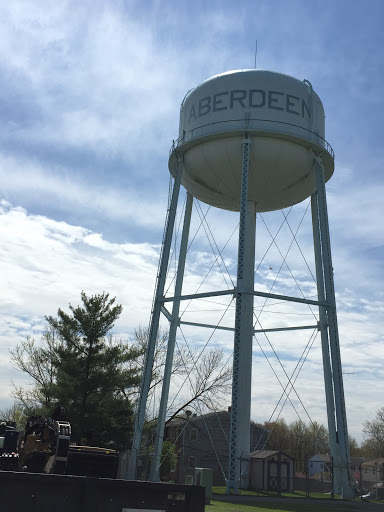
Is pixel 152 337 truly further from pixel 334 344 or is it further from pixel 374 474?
pixel 374 474

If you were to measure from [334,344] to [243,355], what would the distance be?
119 inches

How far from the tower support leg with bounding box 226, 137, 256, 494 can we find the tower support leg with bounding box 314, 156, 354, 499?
2.52m

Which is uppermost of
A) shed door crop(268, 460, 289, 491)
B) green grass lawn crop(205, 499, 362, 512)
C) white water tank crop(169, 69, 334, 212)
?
white water tank crop(169, 69, 334, 212)

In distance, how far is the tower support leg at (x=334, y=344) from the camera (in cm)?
1719

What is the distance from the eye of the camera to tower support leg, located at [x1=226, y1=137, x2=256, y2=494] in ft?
50.7

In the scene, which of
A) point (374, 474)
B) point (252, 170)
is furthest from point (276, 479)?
point (374, 474)

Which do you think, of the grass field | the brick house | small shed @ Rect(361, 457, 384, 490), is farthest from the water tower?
the brick house

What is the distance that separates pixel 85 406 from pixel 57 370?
2077 mm

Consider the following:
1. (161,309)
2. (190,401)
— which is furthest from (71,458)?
A: (190,401)

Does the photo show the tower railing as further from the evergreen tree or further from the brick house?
the brick house

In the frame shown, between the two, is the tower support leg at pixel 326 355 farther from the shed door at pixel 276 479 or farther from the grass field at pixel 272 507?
the shed door at pixel 276 479

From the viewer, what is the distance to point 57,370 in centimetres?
2419

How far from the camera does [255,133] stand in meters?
18.0

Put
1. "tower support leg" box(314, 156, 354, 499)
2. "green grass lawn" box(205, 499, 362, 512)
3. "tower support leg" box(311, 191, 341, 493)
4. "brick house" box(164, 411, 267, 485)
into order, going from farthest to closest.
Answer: "brick house" box(164, 411, 267, 485)
"tower support leg" box(311, 191, 341, 493)
"tower support leg" box(314, 156, 354, 499)
"green grass lawn" box(205, 499, 362, 512)
